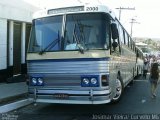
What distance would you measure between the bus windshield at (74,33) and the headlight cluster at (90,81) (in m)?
0.80

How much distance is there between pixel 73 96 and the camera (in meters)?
10.6

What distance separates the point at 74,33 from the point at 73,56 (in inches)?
27.2

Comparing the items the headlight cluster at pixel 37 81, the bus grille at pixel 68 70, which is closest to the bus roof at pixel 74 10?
the bus grille at pixel 68 70

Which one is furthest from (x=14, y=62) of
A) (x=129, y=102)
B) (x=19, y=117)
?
(x=19, y=117)

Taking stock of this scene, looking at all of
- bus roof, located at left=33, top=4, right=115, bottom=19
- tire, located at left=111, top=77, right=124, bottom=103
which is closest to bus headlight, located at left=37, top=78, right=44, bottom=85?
bus roof, located at left=33, top=4, right=115, bottom=19

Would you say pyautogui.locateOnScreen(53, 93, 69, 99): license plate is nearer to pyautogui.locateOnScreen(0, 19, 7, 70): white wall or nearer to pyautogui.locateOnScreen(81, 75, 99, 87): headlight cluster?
pyautogui.locateOnScreen(81, 75, 99, 87): headlight cluster

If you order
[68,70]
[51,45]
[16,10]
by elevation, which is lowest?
[68,70]

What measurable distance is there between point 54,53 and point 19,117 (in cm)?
212

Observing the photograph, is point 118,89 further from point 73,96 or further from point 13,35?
point 13,35

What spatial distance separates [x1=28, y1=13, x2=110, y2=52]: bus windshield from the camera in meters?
10.8

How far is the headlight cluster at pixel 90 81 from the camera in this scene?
A: 10508mm

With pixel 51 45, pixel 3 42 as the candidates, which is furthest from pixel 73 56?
pixel 3 42

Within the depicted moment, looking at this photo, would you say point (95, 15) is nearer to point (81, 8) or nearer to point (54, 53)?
point (81, 8)

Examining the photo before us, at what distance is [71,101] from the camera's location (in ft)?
35.0
